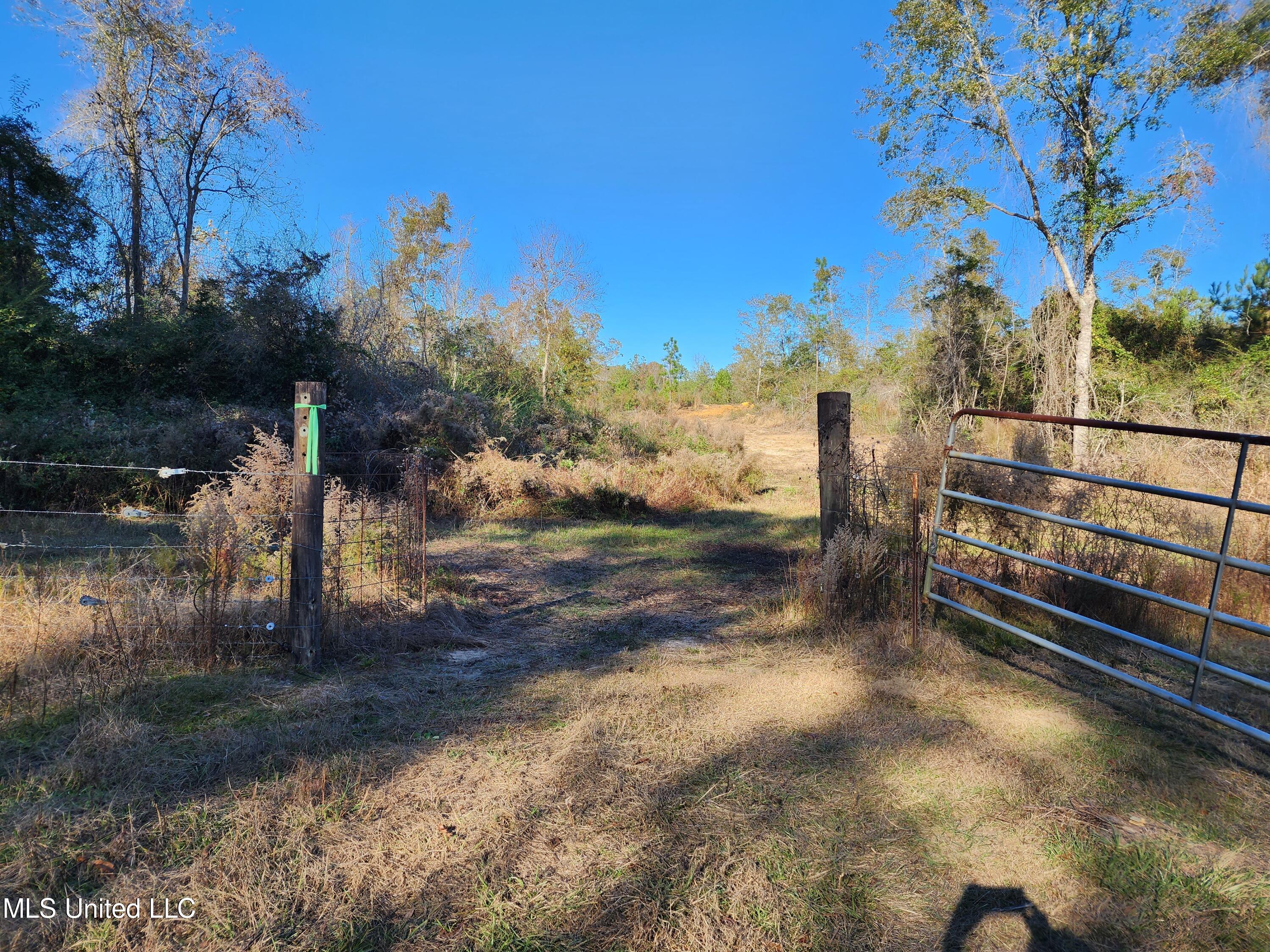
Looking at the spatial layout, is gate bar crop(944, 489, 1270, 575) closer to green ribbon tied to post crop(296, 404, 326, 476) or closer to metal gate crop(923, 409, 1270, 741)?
metal gate crop(923, 409, 1270, 741)

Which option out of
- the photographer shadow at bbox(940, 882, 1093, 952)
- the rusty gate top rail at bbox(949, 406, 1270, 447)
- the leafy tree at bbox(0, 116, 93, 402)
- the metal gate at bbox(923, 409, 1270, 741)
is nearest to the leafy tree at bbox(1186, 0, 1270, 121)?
the metal gate at bbox(923, 409, 1270, 741)

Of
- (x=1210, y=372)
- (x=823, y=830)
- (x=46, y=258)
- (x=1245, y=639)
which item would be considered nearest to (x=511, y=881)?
(x=823, y=830)

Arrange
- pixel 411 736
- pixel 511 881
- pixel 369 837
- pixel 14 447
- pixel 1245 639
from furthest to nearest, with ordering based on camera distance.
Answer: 1. pixel 14 447
2. pixel 1245 639
3. pixel 411 736
4. pixel 369 837
5. pixel 511 881

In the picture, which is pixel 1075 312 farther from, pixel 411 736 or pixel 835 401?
pixel 411 736

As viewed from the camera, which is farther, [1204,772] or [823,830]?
[1204,772]

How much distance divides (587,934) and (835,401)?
4012 millimetres

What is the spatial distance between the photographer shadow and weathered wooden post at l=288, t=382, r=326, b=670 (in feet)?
12.7

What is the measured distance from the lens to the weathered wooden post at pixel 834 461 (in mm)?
4965

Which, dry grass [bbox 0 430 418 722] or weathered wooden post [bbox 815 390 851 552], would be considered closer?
dry grass [bbox 0 430 418 722]

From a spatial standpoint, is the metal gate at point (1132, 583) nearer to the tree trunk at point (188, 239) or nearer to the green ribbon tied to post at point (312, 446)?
the green ribbon tied to post at point (312, 446)

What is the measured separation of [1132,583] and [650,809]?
191 inches

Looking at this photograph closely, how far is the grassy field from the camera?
212cm

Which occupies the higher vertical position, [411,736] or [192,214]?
[192,214]

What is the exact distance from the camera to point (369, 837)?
8.21ft
